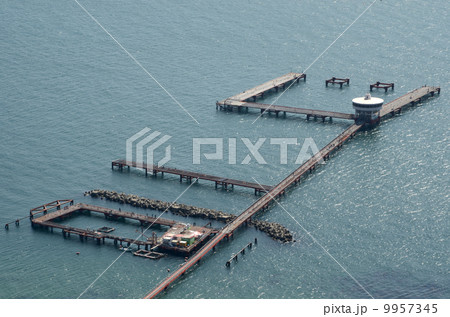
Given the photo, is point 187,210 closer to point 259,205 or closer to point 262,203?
point 259,205

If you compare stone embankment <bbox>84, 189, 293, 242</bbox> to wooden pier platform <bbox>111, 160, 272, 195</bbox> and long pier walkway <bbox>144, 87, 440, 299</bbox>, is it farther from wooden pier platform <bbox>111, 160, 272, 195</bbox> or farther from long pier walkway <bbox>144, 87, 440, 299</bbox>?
wooden pier platform <bbox>111, 160, 272, 195</bbox>

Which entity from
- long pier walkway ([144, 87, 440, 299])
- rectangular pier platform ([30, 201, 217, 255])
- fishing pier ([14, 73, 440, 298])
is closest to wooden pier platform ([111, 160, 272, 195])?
fishing pier ([14, 73, 440, 298])

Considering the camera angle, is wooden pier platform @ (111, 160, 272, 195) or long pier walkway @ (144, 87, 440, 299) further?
wooden pier platform @ (111, 160, 272, 195)

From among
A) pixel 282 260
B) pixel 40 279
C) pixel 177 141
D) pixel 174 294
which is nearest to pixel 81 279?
pixel 40 279

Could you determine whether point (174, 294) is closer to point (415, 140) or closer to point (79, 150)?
point (79, 150)

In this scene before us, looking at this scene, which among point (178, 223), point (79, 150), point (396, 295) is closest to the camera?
point (396, 295)

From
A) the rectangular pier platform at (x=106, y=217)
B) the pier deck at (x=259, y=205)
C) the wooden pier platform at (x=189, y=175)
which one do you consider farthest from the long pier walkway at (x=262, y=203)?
the wooden pier platform at (x=189, y=175)

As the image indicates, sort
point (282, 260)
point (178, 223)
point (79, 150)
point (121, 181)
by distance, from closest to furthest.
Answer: point (282, 260) < point (178, 223) < point (121, 181) < point (79, 150)
